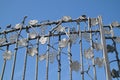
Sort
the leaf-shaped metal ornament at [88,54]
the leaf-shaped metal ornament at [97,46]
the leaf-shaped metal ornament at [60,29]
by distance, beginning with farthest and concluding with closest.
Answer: the leaf-shaped metal ornament at [60,29] < the leaf-shaped metal ornament at [97,46] < the leaf-shaped metal ornament at [88,54]

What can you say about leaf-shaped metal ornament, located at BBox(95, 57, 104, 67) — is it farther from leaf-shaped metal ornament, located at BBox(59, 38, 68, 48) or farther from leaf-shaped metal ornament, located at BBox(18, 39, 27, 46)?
leaf-shaped metal ornament, located at BBox(18, 39, 27, 46)

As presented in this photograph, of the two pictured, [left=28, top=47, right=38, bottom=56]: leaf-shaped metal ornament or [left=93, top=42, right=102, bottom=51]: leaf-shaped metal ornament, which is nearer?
[left=93, top=42, right=102, bottom=51]: leaf-shaped metal ornament

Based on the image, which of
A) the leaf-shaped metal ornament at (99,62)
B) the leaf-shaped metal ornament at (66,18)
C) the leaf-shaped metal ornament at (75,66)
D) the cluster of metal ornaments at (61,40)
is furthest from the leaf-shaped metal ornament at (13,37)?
the leaf-shaped metal ornament at (99,62)

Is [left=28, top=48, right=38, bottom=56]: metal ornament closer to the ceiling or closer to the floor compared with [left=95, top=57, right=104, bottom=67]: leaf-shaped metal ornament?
closer to the ceiling

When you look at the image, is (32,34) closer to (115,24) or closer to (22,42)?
(22,42)

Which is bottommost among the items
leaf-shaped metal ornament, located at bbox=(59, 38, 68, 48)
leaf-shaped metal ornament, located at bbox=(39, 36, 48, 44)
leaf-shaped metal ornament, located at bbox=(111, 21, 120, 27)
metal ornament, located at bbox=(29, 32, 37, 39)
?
leaf-shaped metal ornament, located at bbox=(59, 38, 68, 48)

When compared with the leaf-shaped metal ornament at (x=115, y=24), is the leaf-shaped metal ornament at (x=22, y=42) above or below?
below

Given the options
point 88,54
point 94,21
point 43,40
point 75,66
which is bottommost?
point 75,66

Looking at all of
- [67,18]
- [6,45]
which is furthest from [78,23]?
[6,45]

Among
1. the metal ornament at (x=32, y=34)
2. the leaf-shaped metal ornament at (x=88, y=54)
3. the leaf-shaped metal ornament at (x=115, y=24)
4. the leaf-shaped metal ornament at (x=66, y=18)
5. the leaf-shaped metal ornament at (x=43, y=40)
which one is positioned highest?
the leaf-shaped metal ornament at (x=115, y=24)

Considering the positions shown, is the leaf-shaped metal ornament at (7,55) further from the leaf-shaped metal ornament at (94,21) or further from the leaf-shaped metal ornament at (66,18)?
the leaf-shaped metal ornament at (94,21)

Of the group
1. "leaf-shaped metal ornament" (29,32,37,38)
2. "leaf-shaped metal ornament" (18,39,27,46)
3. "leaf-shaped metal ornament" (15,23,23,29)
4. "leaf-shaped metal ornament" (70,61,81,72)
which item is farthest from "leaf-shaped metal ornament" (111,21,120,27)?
"leaf-shaped metal ornament" (15,23,23,29)

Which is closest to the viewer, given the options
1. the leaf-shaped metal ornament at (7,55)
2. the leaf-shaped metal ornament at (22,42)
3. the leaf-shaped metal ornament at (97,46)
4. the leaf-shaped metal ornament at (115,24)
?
the leaf-shaped metal ornament at (97,46)

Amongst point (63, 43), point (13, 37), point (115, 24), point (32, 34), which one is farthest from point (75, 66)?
point (13, 37)
